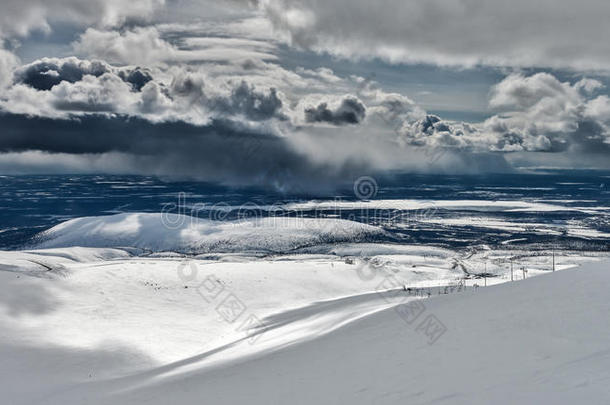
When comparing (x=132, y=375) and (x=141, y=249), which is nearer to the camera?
(x=132, y=375)

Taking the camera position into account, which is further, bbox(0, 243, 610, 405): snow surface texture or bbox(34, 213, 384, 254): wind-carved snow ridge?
bbox(34, 213, 384, 254): wind-carved snow ridge

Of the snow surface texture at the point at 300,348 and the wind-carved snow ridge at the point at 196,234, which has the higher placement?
the snow surface texture at the point at 300,348

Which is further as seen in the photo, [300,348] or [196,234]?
[196,234]

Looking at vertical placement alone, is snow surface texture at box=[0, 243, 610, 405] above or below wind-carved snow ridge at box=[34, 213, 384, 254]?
above

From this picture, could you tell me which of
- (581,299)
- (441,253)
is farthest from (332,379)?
(441,253)

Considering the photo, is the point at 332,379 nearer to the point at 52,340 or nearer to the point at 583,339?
the point at 583,339
